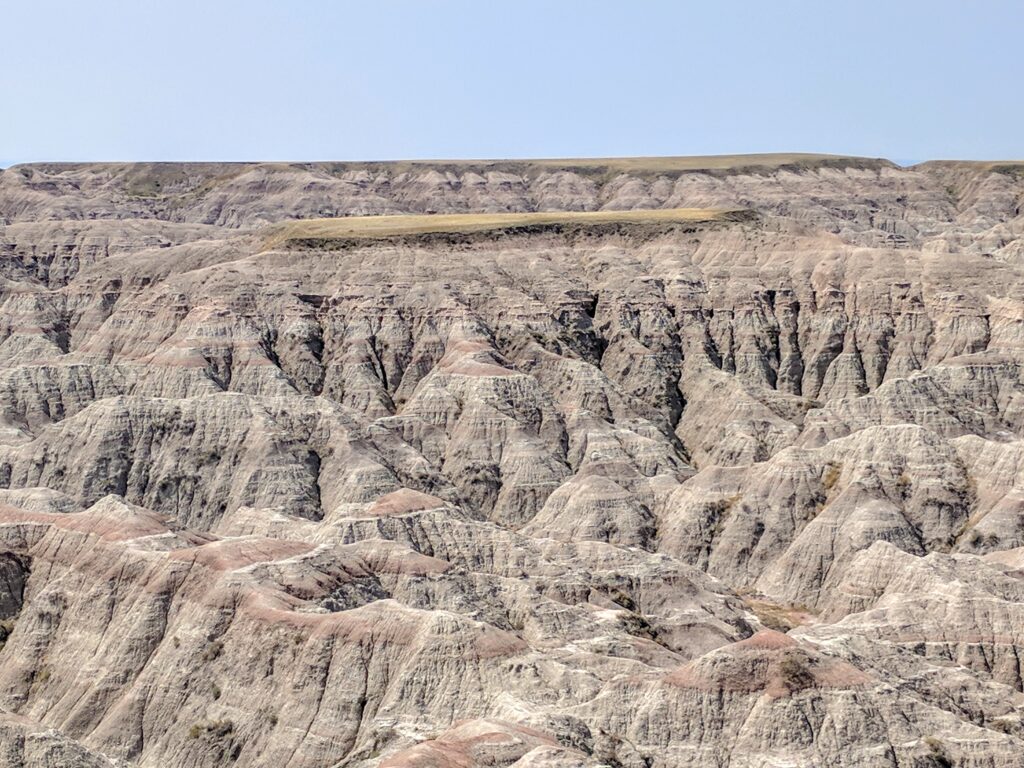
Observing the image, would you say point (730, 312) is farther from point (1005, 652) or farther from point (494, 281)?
point (1005, 652)

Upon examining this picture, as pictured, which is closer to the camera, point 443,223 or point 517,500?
point 517,500

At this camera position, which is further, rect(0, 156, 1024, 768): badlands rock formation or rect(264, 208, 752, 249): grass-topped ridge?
rect(264, 208, 752, 249): grass-topped ridge

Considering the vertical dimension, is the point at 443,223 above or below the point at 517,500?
above

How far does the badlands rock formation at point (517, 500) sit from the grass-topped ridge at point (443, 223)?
3.06 feet

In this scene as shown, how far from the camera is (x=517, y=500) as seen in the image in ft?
431

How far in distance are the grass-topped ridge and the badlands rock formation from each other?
3.06ft

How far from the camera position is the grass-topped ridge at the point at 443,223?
179625mm

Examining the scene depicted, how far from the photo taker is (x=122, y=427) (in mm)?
132750

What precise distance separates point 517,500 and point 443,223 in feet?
209

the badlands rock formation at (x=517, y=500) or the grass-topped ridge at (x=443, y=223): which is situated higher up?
the grass-topped ridge at (x=443, y=223)

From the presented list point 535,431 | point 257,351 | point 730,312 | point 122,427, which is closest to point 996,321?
point 730,312

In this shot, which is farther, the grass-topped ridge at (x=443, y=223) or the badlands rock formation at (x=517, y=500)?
the grass-topped ridge at (x=443, y=223)

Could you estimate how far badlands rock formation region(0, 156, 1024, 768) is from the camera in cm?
7038

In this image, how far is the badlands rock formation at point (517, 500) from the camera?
7038 cm
